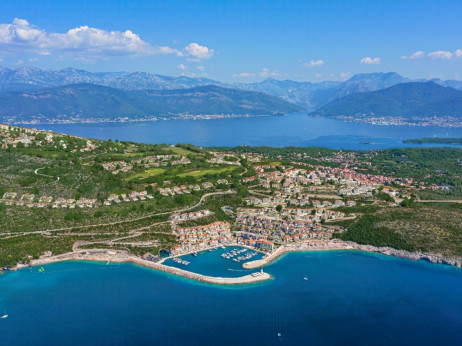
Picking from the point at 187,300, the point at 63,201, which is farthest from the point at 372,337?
the point at 63,201

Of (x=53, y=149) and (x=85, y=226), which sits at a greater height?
(x=53, y=149)

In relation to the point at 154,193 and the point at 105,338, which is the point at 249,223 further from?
the point at 105,338

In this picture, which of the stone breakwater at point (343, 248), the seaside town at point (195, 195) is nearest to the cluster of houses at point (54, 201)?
the seaside town at point (195, 195)

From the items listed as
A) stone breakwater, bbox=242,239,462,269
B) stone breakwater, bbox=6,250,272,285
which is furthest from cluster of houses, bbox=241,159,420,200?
stone breakwater, bbox=6,250,272,285

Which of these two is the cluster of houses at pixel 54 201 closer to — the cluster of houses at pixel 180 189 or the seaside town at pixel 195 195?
the seaside town at pixel 195 195

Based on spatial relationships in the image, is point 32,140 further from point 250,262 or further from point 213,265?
point 250,262
